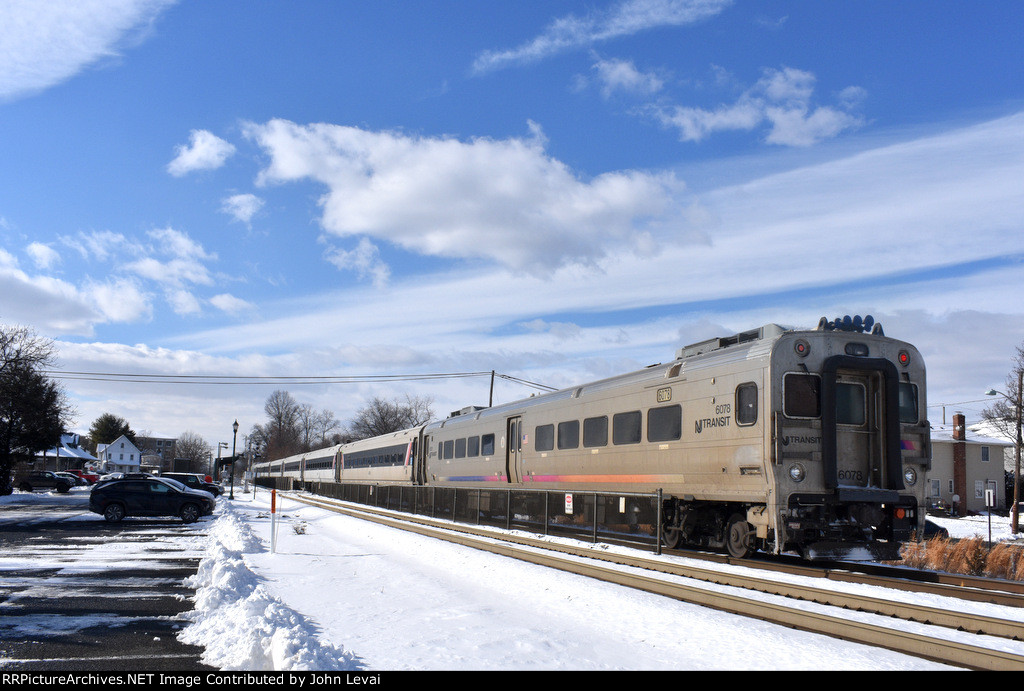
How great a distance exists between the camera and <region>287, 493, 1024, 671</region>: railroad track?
6102 mm

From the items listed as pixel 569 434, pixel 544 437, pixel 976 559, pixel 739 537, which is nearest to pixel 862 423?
pixel 739 537

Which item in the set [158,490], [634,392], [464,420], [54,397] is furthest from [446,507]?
[54,397]

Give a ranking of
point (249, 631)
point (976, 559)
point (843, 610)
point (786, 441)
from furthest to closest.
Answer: point (976, 559), point (786, 441), point (843, 610), point (249, 631)

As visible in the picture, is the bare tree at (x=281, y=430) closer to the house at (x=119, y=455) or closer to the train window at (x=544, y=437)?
the house at (x=119, y=455)

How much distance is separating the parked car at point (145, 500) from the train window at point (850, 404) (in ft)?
66.7

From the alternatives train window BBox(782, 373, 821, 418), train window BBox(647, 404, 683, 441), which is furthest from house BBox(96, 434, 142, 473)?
train window BBox(782, 373, 821, 418)

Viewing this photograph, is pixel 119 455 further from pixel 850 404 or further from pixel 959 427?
pixel 850 404

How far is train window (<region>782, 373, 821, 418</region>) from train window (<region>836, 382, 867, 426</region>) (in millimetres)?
557

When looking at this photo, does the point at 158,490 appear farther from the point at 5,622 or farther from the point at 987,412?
the point at 987,412

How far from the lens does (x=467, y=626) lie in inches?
287

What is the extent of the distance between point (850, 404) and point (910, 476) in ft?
4.51

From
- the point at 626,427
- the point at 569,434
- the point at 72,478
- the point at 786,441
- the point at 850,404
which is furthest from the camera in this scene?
the point at 72,478

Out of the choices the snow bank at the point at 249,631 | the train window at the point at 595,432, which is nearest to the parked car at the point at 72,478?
the train window at the point at 595,432

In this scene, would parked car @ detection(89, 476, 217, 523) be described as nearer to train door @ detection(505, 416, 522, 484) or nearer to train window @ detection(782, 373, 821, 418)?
train door @ detection(505, 416, 522, 484)
